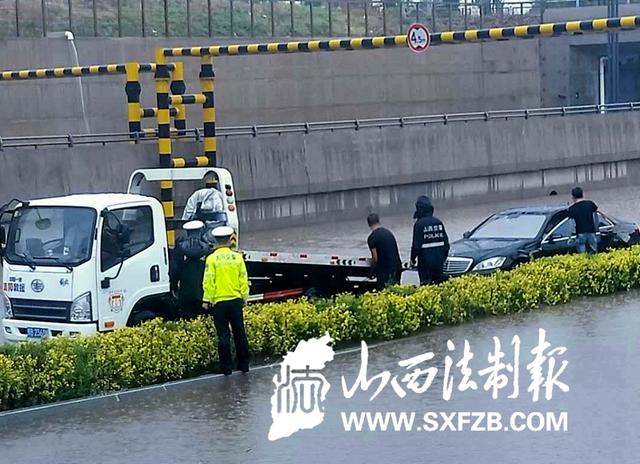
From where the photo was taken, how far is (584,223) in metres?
20.3

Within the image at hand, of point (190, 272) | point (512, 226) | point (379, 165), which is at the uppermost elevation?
point (379, 165)

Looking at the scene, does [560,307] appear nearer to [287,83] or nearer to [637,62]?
[287,83]

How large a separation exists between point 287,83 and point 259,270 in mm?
27015

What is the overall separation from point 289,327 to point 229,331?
1041 mm

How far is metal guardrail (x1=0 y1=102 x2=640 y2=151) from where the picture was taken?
29484 millimetres

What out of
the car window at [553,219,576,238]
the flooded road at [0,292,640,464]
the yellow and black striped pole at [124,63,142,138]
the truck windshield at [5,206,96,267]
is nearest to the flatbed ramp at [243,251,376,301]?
the flooded road at [0,292,640,464]

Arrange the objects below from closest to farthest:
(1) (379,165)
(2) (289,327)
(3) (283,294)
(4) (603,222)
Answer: (2) (289,327) < (3) (283,294) < (4) (603,222) < (1) (379,165)

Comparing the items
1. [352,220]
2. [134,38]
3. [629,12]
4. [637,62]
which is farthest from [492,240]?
[637,62]

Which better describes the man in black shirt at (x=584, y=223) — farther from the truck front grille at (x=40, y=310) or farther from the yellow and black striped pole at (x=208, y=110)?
the truck front grille at (x=40, y=310)

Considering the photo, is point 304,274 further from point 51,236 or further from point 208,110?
point 208,110

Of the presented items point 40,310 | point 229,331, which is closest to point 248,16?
point 40,310

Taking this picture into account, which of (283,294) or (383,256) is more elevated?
(383,256)

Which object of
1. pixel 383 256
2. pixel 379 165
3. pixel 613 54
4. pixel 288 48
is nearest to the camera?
pixel 383 256

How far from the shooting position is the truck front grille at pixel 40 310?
14.1 m
